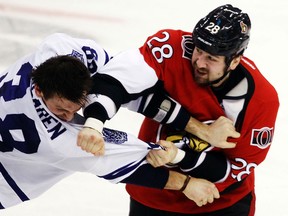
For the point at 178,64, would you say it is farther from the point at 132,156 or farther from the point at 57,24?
the point at 57,24

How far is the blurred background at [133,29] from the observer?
350 cm

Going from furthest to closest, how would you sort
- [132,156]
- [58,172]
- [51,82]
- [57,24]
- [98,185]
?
[57,24], [98,185], [58,172], [132,156], [51,82]

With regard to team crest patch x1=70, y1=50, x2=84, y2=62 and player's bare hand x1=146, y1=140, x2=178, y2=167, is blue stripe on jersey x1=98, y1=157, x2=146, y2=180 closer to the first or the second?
player's bare hand x1=146, y1=140, x2=178, y2=167

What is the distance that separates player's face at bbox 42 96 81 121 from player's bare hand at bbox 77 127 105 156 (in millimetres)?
82

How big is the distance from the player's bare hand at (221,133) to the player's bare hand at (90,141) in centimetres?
42

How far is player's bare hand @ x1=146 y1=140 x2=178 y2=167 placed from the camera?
7.84 feet

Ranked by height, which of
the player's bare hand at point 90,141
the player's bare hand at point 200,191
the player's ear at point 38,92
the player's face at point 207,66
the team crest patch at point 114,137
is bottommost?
the player's bare hand at point 200,191

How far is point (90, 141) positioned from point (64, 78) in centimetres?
21

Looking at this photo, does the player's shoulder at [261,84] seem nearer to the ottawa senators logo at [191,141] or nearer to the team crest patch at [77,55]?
the ottawa senators logo at [191,141]

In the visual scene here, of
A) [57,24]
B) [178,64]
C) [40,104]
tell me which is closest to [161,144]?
[178,64]

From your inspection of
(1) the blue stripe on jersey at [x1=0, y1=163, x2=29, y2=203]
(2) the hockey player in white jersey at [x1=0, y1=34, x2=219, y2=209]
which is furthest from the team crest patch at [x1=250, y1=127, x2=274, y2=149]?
(1) the blue stripe on jersey at [x1=0, y1=163, x2=29, y2=203]

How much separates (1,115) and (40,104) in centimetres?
14

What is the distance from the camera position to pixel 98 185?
3.40m

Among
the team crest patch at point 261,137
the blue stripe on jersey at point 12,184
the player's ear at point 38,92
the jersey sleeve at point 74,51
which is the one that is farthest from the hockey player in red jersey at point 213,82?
the blue stripe on jersey at point 12,184
